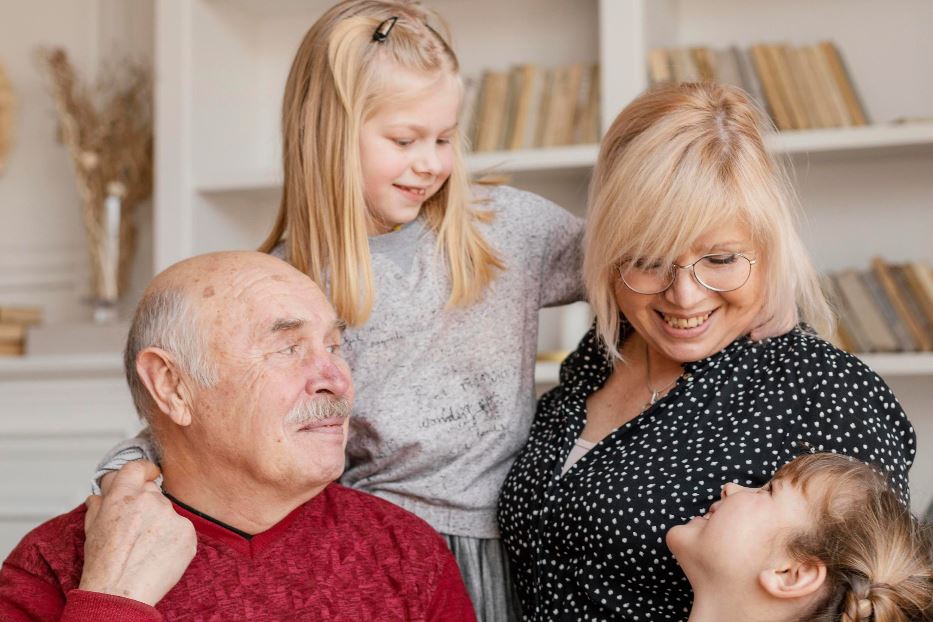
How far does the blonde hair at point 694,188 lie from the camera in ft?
5.25

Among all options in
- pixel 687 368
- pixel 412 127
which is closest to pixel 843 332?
pixel 687 368

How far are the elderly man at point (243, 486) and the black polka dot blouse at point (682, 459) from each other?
22 centimetres

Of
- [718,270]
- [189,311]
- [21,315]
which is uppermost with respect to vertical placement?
[718,270]

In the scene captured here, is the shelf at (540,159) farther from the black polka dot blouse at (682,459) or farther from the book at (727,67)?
the black polka dot blouse at (682,459)

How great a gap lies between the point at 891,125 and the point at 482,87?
1.20m

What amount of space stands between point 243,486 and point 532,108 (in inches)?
76.4

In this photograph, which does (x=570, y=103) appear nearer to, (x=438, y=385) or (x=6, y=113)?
(x=438, y=385)

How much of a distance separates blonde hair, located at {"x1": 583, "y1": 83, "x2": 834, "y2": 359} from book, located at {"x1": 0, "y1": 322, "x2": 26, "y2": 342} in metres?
2.52

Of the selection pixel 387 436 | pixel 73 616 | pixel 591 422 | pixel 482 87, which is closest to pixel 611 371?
pixel 591 422

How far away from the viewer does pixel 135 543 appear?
1576 millimetres

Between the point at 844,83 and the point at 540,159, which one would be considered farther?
the point at 540,159

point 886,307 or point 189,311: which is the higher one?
point 189,311

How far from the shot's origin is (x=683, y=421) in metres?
1.65

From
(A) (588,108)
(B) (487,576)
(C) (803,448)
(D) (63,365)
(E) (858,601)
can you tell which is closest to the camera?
(E) (858,601)
